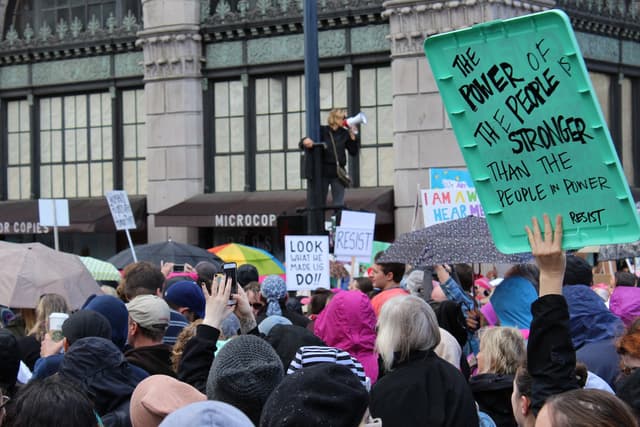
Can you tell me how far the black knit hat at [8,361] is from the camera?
5.89 meters

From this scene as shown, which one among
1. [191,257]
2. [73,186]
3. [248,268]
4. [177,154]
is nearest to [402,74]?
[177,154]

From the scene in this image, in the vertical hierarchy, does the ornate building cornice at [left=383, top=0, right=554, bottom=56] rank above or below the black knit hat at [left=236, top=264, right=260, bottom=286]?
above

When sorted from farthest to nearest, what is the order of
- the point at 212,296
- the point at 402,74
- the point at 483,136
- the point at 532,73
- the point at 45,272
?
1. the point at 402,74
2. the point at 45,272
3. the point at 212,296
4. the point at 483,136
5. the point at 532,73

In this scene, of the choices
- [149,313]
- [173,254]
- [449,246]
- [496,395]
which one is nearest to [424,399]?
[496,395]

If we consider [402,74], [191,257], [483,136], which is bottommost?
[191,257]

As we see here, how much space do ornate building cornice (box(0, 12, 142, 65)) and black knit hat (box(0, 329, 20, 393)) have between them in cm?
2131

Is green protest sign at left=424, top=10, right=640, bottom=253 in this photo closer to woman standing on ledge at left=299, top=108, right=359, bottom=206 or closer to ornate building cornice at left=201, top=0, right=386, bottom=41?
woman standing on ledge at left=299, top=108, right=359, bottom=206

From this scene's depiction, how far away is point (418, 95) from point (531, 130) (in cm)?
1827

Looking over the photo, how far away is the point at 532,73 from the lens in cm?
448

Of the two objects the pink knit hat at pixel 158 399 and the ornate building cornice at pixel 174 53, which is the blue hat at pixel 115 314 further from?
the ornate building cornice at pixel 174 53

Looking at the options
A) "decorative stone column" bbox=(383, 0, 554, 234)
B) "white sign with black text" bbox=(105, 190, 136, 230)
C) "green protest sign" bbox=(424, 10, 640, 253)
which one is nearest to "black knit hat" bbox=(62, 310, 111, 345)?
"green protest sign" bbox=(424, 10, 640, 253)

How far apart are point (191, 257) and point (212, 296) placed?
11.6m

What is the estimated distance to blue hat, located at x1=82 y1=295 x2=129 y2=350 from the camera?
6680 millimetres

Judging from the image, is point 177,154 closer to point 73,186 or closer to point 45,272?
point 73,186
